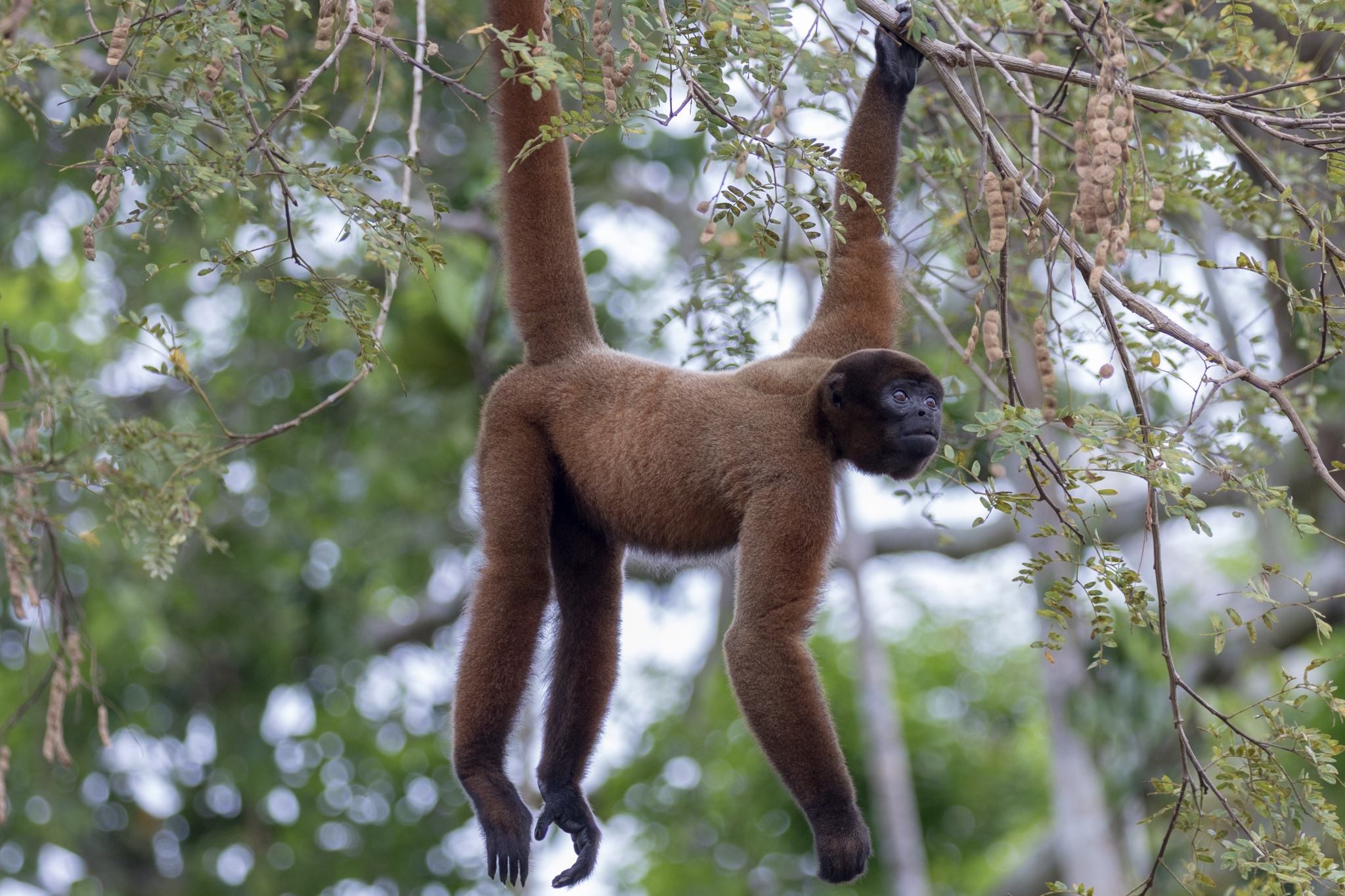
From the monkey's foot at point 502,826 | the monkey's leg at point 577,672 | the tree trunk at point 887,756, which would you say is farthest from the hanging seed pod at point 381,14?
the tree trunk at point 887,756

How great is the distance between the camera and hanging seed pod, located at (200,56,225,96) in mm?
3434

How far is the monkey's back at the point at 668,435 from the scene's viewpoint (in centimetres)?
462

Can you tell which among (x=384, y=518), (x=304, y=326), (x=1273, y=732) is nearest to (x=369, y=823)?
(x=384, y=518)

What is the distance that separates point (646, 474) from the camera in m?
4.77

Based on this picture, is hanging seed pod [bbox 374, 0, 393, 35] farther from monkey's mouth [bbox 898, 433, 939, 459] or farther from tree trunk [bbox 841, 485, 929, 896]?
tree trunk [bbox 841, 485, 929, 896]

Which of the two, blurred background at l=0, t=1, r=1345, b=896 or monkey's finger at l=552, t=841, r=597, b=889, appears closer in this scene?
monkey's finger at l=552, t=841, r=597, b=889

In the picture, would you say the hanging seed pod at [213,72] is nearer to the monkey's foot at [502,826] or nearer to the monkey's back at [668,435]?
the monkey's back at [668,435]

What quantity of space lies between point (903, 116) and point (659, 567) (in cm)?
225

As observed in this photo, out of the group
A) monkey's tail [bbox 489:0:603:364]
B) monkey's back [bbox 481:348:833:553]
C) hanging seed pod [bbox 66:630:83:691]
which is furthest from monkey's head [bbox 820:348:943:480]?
hanging seed pod [bbox 66:630:83:691]

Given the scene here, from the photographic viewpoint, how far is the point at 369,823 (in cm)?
1514

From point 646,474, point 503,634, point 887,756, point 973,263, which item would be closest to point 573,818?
point 503,634

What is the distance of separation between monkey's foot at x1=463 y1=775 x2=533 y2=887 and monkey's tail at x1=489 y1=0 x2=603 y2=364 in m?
1.81

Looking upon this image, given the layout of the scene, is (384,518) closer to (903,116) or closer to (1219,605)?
(903,116)

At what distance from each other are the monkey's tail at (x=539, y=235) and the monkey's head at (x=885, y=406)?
3.98 ft
